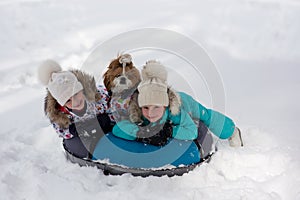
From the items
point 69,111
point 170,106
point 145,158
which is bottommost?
point 145,158

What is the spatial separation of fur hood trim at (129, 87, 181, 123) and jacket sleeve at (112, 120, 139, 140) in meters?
0.03

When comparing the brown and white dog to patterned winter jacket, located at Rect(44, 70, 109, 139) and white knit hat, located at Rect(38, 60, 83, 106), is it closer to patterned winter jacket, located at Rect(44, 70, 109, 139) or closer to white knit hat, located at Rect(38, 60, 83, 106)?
patterned winter jacket, located at Rect(44, 70, 109, 139)

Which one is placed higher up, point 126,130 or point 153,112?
point 153,112

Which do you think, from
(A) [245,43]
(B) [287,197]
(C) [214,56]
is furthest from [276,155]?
(A) [245,43]

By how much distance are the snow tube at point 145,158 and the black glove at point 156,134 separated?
21mm

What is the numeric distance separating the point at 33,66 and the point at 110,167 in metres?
1.64

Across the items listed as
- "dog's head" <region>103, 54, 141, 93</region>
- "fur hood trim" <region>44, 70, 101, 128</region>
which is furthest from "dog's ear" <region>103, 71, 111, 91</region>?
"fur hood trim" <region>44, 70, 101, 128</region>

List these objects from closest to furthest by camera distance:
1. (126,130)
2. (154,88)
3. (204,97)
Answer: (154,88)
(126,130)
(204,97)

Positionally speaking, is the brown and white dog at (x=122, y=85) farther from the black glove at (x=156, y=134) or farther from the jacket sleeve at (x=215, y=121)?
the jacket sleeve at (x=215, y=121)

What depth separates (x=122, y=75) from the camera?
68.8 inches

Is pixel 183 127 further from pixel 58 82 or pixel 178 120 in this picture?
pixel 58 82

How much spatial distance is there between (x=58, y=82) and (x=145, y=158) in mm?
500

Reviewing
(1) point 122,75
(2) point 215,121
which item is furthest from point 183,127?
(1) point 122,75

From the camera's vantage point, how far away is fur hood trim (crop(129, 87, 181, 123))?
159cm
